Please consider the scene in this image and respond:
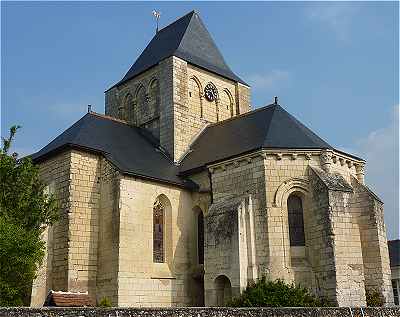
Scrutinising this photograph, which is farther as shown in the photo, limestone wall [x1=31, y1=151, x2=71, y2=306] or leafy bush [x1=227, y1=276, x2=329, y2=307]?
limestone wall [x1=31, y1=151, x2=71, y2=306]

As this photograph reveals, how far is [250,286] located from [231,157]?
541 centimetres

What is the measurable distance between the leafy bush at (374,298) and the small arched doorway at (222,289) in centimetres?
521

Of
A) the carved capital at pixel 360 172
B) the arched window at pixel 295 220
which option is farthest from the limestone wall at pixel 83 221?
the carved capital at pixel 360 172

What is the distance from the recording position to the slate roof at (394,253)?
35.6m

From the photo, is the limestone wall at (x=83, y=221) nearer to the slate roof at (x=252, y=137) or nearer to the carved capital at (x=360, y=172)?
the slate roof at (x=252, y=137)

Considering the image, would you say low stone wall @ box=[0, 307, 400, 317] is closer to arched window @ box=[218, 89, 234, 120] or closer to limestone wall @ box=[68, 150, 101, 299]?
limestone wall @ box=[68, 150, 101, 299]

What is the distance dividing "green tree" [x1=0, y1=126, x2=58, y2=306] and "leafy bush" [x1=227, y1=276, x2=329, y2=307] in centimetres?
661

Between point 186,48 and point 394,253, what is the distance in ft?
72.2

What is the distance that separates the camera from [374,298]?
18.4 m

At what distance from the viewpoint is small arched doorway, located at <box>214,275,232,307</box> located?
1825 centimetres

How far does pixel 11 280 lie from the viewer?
1457cm

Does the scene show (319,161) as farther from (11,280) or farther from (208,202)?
(11,280)

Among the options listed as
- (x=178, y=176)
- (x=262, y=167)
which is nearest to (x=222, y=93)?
(x=178, y=176)

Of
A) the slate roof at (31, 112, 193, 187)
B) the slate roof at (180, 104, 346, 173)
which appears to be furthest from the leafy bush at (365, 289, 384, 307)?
the slate roof at (31, 112, 193, 187)
